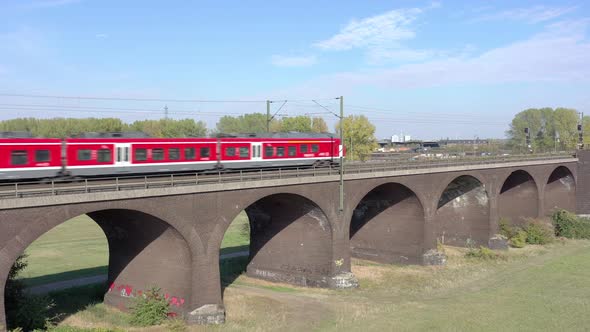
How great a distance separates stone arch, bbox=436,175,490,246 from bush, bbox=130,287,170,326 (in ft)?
99.2

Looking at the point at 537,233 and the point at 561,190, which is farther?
the point at 561,190

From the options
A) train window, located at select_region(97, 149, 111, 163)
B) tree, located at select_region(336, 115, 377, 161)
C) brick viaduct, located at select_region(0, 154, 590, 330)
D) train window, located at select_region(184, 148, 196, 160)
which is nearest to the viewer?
brick viaduct, located at select_region(0, 154, 590, 330)

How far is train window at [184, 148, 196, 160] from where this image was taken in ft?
101

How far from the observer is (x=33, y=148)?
936 inches

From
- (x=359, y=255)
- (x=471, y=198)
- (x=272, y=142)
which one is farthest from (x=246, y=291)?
(x=471, y=198)

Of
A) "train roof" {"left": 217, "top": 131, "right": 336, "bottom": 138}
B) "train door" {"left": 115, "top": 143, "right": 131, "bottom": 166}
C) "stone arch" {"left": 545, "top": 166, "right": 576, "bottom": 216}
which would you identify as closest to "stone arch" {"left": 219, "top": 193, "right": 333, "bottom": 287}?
"train roof" {"left": 217, "top": 131, "right": 336, "bottom": 138}

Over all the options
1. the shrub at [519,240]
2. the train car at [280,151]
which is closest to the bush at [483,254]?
the shrub at [519,240]

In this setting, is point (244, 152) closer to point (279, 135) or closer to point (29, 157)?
point (279, 135)

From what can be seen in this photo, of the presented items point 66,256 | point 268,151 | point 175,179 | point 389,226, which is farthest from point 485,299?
point 66,256

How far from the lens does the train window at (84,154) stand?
25750 millimetres

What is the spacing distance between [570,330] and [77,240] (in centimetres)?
4573

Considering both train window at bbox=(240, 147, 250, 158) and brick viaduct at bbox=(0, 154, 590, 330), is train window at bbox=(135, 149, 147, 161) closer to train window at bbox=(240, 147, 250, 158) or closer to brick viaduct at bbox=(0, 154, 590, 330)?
brick viaduct at bbox=(0, 154, 590, 330)

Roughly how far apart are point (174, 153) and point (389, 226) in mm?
21352

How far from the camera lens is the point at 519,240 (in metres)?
49.8
